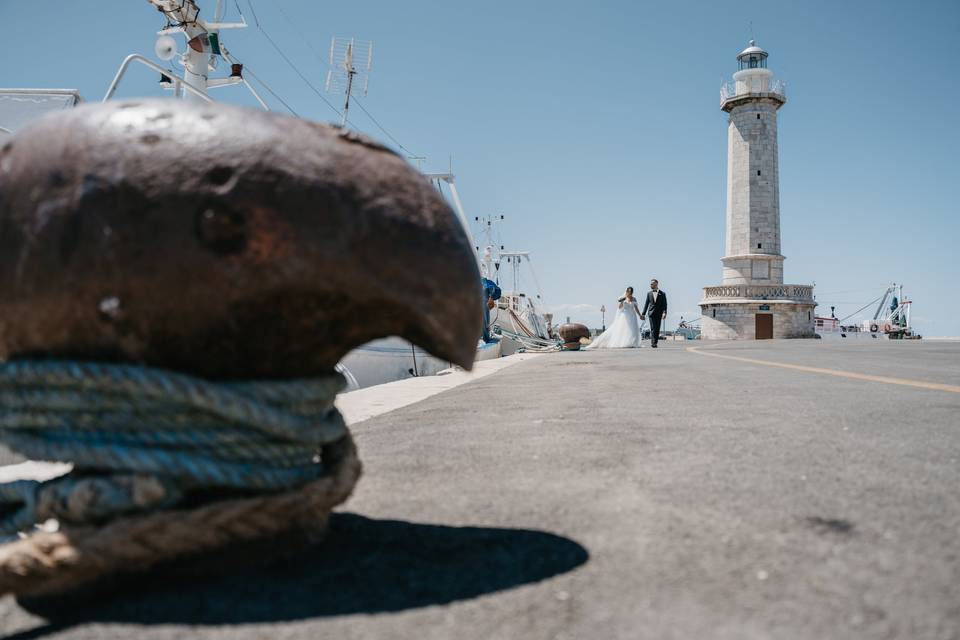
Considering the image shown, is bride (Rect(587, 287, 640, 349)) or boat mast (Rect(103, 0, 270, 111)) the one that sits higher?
boat mast (Rect(103, 0, 270, 111))

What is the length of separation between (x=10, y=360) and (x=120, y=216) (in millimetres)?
488

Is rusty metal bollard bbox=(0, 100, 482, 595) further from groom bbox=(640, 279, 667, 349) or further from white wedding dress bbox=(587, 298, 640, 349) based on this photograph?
white wedding dress bbox=(587, 298, 640, 349)

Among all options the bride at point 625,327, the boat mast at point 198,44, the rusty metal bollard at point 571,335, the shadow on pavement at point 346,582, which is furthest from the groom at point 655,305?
the shadow on pavement at point 346,582

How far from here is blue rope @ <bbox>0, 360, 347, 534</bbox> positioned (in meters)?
1.38

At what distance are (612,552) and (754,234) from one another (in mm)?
40545

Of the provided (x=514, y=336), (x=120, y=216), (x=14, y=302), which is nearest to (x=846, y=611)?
(x=120, y=216)

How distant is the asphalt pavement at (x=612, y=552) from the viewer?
1172 mm

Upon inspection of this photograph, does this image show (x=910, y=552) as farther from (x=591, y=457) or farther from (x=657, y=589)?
(x=591, y=457)

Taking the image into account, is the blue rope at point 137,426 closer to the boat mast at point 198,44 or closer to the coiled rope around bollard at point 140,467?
the coiled rope around bollard at point 140,467

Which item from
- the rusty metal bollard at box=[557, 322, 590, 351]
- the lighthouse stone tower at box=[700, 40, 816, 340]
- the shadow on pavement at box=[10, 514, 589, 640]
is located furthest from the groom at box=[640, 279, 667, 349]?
the lighthouse stone tower at box=[700, 40, 816, 340]

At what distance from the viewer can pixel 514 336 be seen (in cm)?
2814

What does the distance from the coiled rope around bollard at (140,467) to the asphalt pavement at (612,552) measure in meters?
0.11

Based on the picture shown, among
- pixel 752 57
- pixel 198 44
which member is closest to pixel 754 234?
pixel 752 57

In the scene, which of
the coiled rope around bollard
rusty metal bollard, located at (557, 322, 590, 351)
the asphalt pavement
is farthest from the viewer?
rusty metal bollard, located at (557, 322, 590, 351)
